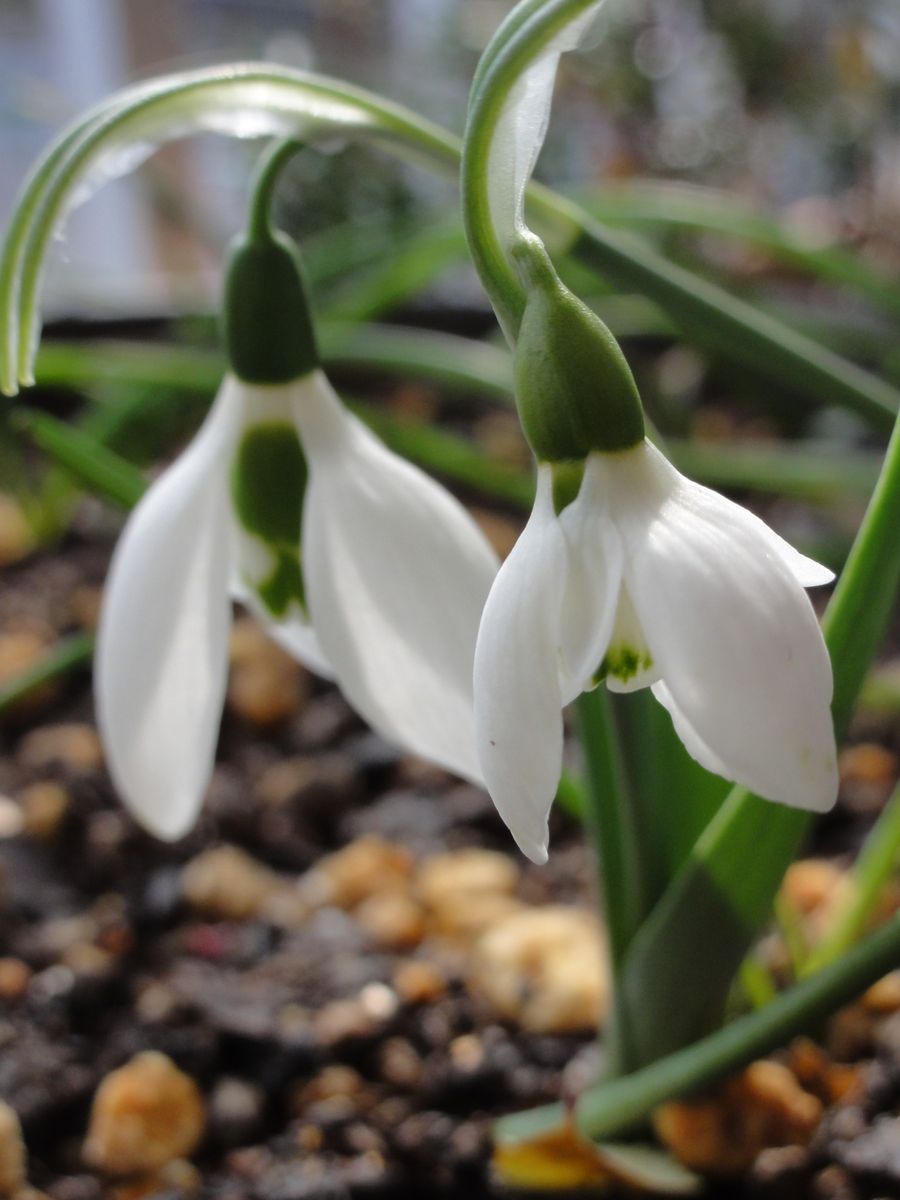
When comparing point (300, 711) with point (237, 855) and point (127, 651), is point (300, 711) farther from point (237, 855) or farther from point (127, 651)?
point (127, 651)

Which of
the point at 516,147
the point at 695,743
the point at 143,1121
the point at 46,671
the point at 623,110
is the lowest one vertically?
the point at 143,1121

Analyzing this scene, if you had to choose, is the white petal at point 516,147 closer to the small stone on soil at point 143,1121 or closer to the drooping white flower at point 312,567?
the drooping white flower at point 312,567

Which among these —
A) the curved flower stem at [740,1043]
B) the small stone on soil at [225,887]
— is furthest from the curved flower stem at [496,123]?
the small stone on soil at [225,887]

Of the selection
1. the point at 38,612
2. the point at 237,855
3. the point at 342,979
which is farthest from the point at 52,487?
the point at 342,979

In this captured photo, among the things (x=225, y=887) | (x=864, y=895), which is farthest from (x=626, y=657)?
(x=225, y=887)

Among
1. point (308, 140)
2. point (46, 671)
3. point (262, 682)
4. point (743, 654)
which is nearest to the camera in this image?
point (743, 654)

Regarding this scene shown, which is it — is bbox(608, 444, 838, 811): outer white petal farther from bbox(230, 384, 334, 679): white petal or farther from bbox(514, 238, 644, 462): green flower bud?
bbox(230, 384, 334, 679): white petal

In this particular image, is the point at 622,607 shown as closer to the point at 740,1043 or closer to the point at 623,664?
the point at 623,664
